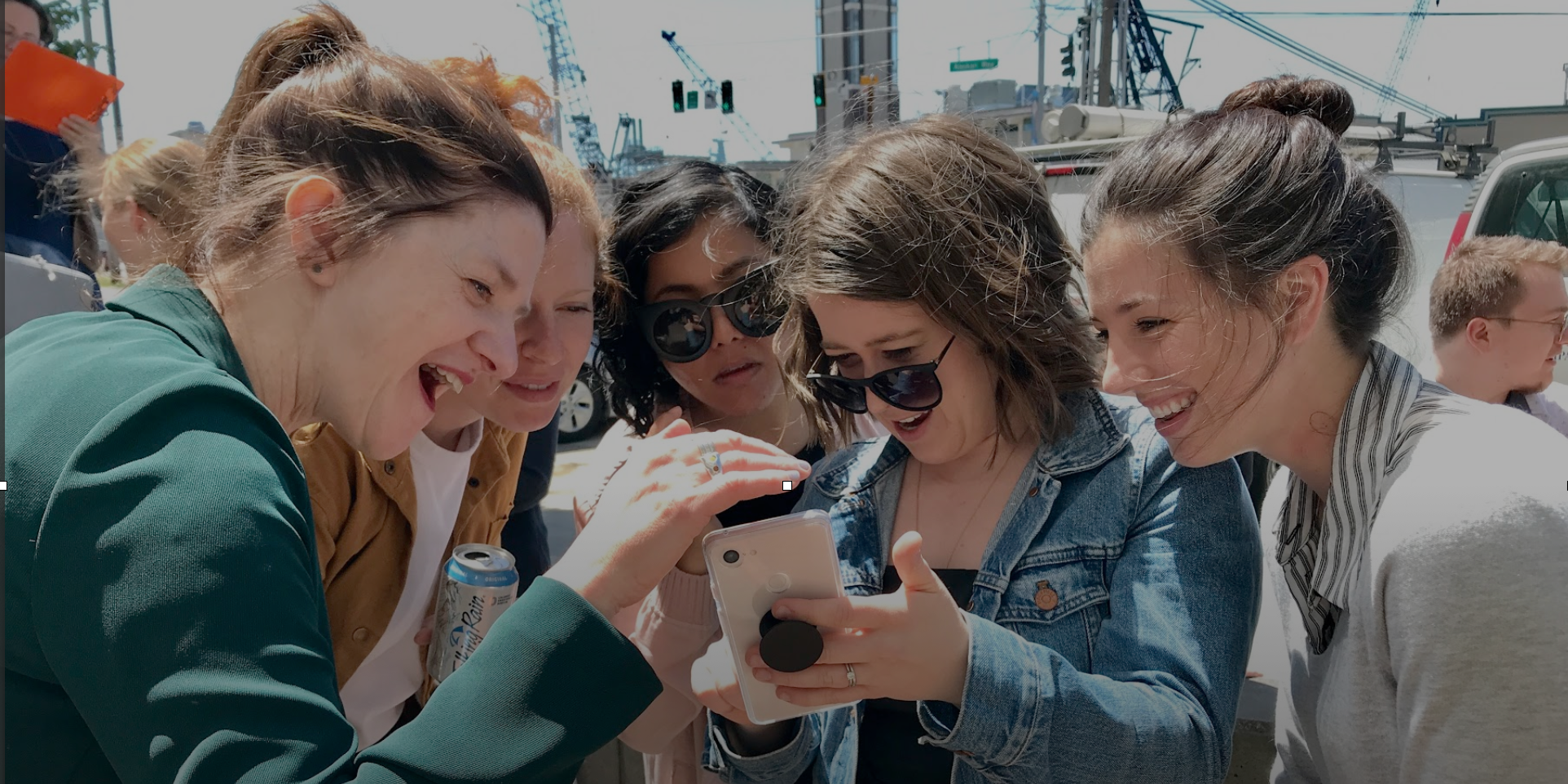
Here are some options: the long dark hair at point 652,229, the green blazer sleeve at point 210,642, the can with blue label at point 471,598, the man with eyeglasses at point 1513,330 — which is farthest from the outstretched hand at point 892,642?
the man with eyeglasses at point 1513,330

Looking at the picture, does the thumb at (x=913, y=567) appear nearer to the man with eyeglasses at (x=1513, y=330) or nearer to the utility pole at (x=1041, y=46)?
the man with eyeglasses at (x=1513, y=330)

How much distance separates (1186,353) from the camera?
5.43 ft

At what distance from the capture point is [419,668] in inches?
79.6

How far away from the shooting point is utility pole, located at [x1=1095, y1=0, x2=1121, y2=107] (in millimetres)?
17156

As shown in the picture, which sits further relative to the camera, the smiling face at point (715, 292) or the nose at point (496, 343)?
the smiling face at point (715, 292)

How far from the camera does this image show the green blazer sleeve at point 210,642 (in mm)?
951

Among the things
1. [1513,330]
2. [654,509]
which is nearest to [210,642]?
[654,509]

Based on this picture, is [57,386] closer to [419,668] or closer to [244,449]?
[244,449]

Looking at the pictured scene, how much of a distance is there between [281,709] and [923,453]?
1.16 meters

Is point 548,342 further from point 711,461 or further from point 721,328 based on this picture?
→ point 711,461

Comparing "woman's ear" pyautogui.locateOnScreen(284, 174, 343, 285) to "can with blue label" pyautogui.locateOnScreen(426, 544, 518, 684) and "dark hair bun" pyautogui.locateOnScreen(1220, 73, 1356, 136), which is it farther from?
"dark hair bun" pyautogui.locateOnScreen(1220, 73, 1356, 136)

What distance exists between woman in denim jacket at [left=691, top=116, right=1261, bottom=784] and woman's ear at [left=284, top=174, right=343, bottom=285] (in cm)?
77

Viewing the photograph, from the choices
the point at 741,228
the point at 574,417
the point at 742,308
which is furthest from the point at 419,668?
the point at 574,417

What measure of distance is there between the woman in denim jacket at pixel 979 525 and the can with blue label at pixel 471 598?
39 cm
